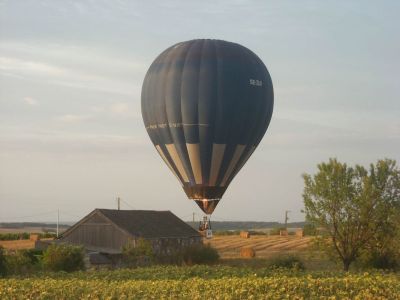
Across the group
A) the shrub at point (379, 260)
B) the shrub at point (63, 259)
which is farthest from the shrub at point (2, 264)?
the shrub at point (379, 260)

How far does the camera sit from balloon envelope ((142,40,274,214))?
4169cm

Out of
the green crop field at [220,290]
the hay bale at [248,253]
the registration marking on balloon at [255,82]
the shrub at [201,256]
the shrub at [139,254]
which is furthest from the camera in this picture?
the hay bale at [248,253]

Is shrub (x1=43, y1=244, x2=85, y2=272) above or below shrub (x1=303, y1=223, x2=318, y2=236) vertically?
below

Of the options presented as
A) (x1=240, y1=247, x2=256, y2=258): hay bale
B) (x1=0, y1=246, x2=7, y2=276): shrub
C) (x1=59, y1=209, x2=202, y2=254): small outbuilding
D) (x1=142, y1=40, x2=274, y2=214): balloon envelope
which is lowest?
(x1=240, y1=247, x2=256, y2=258): hay bale

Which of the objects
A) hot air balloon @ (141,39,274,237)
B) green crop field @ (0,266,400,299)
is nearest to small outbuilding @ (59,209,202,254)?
hot air balloon @ (141,39,274,237)

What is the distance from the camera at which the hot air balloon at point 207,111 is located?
137ft

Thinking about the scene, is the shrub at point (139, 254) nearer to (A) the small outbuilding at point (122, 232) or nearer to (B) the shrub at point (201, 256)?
(B) the shrub at point (201, 256)

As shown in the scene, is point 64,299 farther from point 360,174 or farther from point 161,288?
point 360,174

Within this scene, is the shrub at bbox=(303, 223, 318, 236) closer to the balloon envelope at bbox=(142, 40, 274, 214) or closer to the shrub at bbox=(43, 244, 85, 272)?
the balloon envelope at bbox=(142, 40, 274, 214)

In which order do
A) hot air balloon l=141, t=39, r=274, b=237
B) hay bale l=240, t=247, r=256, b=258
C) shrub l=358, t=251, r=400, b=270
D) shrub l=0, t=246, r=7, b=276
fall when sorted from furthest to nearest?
hay bale l=240, t=247, r=256, b=258 < shrub l=358, t=251, r=400, b=270 < hot air balloon l=141, t=39, r=274, b=237 < shrub l=0, t=246, r=7, b=276

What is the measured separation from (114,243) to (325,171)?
21.0 metres

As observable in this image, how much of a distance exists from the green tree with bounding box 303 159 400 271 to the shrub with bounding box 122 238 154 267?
13.3 m

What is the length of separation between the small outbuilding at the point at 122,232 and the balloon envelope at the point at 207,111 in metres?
13.2

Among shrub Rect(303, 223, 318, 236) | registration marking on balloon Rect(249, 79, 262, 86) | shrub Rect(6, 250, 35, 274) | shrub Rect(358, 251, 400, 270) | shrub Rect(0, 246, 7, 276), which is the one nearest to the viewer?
shrub Rect(0, 246, 7, 276)
